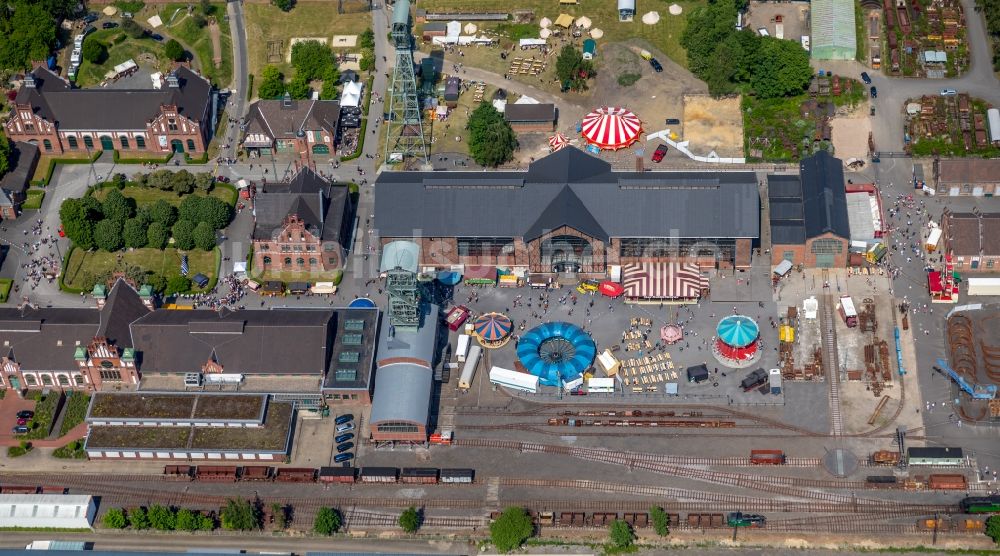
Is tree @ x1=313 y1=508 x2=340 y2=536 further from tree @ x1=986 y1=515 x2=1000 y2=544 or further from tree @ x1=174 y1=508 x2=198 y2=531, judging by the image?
tree @ x1=986 y1=515 x2=1000 y2=544

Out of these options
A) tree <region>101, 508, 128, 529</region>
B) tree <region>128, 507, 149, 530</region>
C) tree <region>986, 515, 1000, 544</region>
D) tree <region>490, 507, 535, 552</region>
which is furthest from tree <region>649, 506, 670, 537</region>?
tree <region>101, 508, 128, 529</region>

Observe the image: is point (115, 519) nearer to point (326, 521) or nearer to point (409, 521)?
point (326, 521)

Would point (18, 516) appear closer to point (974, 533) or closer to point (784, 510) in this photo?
point (784, 510)

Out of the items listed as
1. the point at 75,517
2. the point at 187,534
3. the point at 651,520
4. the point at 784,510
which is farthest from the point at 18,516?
the point at 784,510

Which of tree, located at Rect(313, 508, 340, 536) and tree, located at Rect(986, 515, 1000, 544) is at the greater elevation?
tree, located at Rect(986, 515, 1000, 544)

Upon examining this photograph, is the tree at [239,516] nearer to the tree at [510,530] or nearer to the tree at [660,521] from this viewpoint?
the tree at [510,530]

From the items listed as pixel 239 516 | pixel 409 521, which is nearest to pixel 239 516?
pixel 239 516
